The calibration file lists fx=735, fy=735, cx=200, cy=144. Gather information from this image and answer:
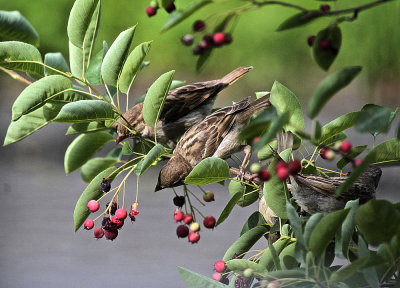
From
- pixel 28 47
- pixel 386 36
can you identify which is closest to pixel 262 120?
pixel 28 47

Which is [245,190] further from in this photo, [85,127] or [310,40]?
[310,40]

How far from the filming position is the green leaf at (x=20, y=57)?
2.74 feet

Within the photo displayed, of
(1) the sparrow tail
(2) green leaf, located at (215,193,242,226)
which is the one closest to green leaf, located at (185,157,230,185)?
(2) green leaf, located at (215,193,242,226)

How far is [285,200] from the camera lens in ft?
2.61

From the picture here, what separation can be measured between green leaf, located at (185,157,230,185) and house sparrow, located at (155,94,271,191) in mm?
241

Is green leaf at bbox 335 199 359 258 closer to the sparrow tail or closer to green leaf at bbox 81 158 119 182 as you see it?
green leaf at bbox 81 158 119 182

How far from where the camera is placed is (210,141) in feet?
3.83

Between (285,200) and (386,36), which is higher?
(285,200)

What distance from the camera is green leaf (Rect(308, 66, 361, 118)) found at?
1.52 feet

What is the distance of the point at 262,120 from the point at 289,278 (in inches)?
8.1

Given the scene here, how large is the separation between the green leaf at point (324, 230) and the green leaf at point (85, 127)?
1.59ft

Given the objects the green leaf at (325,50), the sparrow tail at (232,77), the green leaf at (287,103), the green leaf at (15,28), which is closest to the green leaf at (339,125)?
the green leaf at (287,103)

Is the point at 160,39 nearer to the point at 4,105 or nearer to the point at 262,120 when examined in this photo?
the point at 4,105

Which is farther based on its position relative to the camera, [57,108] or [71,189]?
[71,189]
